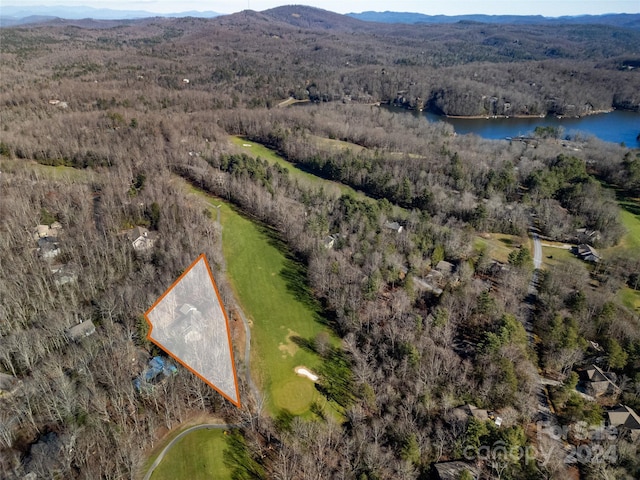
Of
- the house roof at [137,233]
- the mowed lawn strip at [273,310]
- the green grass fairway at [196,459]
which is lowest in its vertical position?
the mowed lawn strip at [273,310]

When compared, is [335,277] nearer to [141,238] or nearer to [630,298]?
[141,238]

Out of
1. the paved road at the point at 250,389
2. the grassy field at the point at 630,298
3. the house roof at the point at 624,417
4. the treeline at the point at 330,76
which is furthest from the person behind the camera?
the treeline at the point at 330,76

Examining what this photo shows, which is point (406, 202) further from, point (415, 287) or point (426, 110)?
point (426, 110)

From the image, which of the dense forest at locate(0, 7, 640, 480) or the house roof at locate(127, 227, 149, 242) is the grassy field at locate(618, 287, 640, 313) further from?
the house roof at locate(127, 227, 149, 242)

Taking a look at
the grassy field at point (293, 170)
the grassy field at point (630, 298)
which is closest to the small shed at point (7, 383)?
the grassy field at point (293, 170)

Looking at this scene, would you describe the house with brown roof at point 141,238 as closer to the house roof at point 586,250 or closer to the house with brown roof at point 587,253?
the house with brown roof at point 587,253

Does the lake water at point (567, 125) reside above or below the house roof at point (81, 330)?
above

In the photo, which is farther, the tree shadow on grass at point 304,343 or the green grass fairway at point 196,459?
the tree shadow on grass at point 304,343

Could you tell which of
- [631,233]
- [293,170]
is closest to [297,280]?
[293,170]
